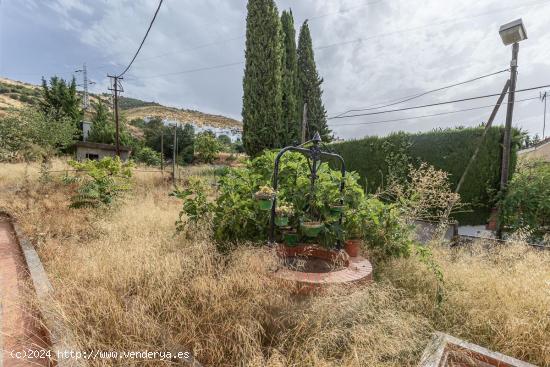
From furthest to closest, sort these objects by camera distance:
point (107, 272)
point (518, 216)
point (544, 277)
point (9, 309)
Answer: point (518, 216)
point (544, 277)
point (107, 272)
point (9, 309)

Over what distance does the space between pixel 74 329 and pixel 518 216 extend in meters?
6.97

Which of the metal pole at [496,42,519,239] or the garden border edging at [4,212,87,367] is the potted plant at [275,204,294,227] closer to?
the garden border edging at [4,212,87,367]

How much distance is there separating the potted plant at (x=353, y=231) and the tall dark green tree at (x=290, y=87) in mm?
9095

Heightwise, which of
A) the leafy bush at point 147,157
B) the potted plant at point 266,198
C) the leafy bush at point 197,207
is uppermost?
the leafy bush at point 147,157

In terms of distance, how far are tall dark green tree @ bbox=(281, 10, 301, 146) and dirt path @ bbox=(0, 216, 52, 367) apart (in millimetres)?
10419

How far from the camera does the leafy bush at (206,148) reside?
977 inches

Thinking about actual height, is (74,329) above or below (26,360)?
above

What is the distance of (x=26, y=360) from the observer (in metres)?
1.59

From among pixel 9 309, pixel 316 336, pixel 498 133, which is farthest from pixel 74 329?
pixel 498 133

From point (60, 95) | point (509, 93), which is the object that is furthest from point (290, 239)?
point (60, 95)

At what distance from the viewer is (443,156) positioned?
655 centimetres

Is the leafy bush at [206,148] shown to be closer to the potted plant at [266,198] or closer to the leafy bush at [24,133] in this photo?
the leafy bush at [24,133]

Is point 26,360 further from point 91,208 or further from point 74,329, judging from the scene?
point 91,208

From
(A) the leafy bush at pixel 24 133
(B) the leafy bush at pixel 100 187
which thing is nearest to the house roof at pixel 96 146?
(A) the leafy bush at pixel 24 133
